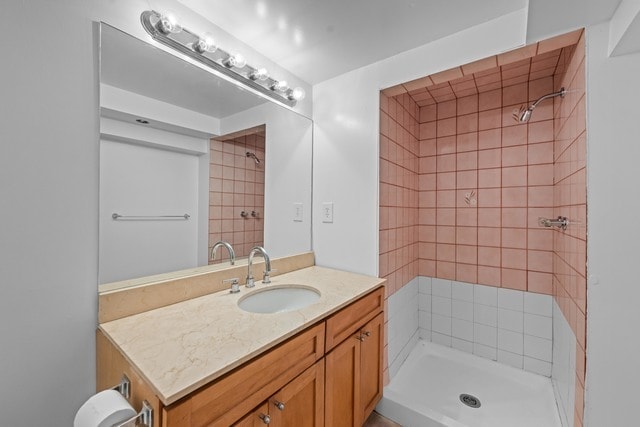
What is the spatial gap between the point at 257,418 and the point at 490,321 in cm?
196

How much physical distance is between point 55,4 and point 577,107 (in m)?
2.11

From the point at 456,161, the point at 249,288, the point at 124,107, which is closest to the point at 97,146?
the point at 124,107

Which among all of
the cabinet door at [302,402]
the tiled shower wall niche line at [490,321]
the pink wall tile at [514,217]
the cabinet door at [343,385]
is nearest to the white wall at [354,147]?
the cabinet door at [343,385]

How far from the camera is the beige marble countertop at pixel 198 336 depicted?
27.8 inches

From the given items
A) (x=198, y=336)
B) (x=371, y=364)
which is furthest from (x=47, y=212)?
(x=371, y=364)

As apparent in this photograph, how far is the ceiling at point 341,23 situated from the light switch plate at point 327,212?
906 mm

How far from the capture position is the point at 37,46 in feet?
2.78

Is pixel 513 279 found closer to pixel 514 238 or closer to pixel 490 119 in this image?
pixel 514 238

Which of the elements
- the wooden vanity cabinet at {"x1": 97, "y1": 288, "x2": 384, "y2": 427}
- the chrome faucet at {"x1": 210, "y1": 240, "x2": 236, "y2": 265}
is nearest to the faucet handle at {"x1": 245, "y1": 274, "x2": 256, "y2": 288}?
the chrome faucet at {"x1": 210, "y1": 240, "x2": 236, "y2": 265}

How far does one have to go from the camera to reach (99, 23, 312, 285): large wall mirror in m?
1.04

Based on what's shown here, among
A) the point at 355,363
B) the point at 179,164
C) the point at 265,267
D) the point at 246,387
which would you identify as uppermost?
the point at 179,164

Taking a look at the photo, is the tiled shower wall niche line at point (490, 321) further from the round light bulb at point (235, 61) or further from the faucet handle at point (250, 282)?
the round light bulb at point (235, 61)

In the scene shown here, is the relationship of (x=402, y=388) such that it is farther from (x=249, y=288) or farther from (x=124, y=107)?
(x=124, y=107)

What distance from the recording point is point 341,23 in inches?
52.9
